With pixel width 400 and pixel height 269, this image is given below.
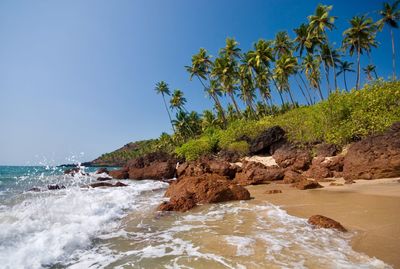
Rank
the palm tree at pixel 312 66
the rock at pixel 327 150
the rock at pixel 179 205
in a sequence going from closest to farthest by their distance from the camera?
the rock at pixel 179 205, the rock at pixel 327 150, the palm tree at pixel 312 66

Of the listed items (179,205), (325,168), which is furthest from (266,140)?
(179,205)

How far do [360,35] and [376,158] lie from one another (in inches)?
1281

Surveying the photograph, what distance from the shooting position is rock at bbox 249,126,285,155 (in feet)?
88.2

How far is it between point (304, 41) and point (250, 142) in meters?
20.2

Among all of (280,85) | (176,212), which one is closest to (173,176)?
(176,212)

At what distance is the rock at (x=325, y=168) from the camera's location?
16.4m

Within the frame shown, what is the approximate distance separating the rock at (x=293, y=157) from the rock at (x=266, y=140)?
181 centimetres

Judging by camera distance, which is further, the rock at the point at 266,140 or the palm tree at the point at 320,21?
the palm tree at the point at 320,21

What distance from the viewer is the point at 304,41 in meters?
39.9

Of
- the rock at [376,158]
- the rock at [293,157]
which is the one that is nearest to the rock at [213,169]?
the rock at [293,157]

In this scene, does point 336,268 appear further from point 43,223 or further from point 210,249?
point 43,223

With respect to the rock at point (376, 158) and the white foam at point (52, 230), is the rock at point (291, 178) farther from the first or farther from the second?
the white foam at point (52, 230)

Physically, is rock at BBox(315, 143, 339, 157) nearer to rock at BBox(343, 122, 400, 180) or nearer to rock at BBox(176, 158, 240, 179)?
rock at BBox(343, 122, 400, 180)

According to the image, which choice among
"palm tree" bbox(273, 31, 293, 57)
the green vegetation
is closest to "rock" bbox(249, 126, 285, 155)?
the green vegetation
